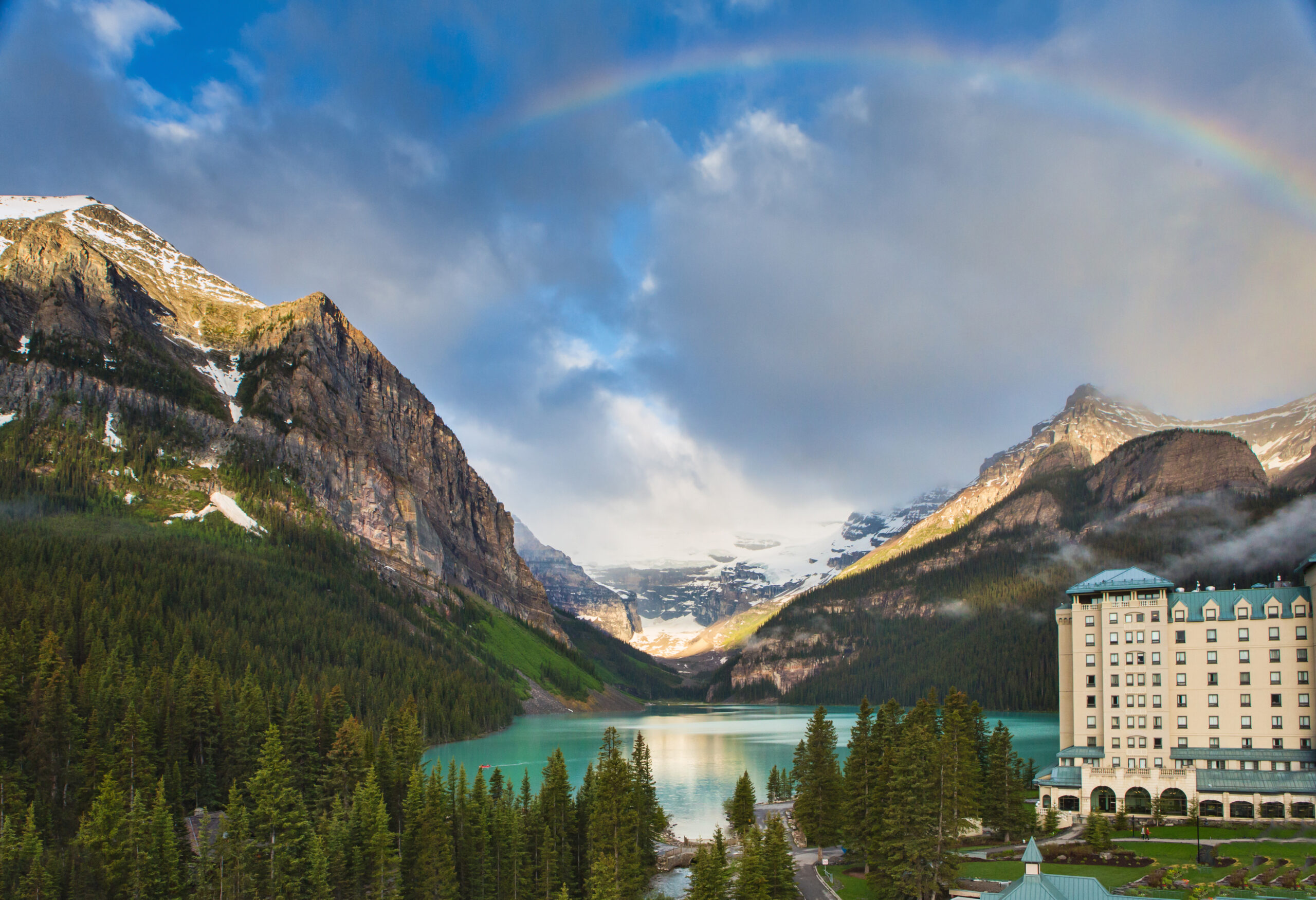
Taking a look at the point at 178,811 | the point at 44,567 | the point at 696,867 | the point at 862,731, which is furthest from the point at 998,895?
the point at 44,567

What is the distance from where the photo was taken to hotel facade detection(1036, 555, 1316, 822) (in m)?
82.0

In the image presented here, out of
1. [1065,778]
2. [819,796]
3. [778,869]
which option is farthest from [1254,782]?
[778,869]

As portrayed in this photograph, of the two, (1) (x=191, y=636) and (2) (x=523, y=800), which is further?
(1) (x=191, y=636)

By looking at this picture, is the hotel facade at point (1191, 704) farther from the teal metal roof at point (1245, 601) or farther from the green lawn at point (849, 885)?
the green lawn at point (849, 885)

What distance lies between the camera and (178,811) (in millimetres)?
82062

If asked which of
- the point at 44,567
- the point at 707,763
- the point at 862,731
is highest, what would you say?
the point at 44,567

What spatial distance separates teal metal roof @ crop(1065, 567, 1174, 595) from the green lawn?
40908 mm

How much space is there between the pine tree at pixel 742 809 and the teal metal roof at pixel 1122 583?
39991 mm

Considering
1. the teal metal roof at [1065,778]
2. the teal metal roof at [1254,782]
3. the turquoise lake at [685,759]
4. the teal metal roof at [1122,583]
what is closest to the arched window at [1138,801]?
the teal metal roof at [1065,778]

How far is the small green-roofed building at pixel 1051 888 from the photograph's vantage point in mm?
45219

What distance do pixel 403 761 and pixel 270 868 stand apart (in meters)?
27.6

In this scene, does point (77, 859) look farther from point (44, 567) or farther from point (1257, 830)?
point (44, 567)

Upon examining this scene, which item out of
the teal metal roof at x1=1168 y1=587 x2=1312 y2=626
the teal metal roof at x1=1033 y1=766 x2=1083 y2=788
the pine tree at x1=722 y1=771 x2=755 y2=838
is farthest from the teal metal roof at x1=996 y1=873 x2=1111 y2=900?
the teal metal roof at x1=1168 y1=587 x2=1312 y2=626

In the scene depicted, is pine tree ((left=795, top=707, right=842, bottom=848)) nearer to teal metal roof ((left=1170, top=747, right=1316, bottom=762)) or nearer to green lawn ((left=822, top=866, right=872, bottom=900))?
green lawn ((left=822, top=866, right=872, bottom=900))
